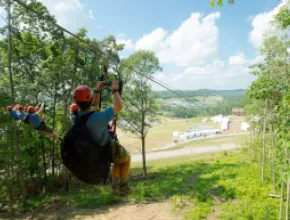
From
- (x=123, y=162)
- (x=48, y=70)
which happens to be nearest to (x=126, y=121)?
(x=48, y=70)

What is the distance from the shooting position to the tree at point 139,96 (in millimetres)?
21516

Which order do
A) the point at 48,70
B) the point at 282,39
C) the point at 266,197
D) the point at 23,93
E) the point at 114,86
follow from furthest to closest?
1. the point at 48,70
2. the point at 23,93
3. the point at 266,197
4. the point at 282,39
5. the point at 114,86

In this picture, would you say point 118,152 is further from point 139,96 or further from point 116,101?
point 139,96

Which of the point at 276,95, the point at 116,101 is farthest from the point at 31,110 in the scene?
the point at 276,95

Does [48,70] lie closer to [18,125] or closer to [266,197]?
[18,125]

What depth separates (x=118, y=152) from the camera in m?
3.99

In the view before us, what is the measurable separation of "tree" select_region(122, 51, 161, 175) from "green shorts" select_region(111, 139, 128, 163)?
56.3ft

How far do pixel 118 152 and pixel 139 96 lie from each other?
18.1m

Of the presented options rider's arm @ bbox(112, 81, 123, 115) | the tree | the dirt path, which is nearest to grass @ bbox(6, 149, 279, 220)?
the dirt path

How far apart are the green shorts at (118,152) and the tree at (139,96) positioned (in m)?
17.2

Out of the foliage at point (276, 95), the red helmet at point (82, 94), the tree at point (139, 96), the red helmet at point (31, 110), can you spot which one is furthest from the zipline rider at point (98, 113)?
the tree at point (139, 96)

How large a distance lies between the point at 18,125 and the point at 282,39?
14.6 metres

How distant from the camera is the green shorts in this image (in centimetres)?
381

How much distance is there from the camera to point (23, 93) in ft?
50.4
